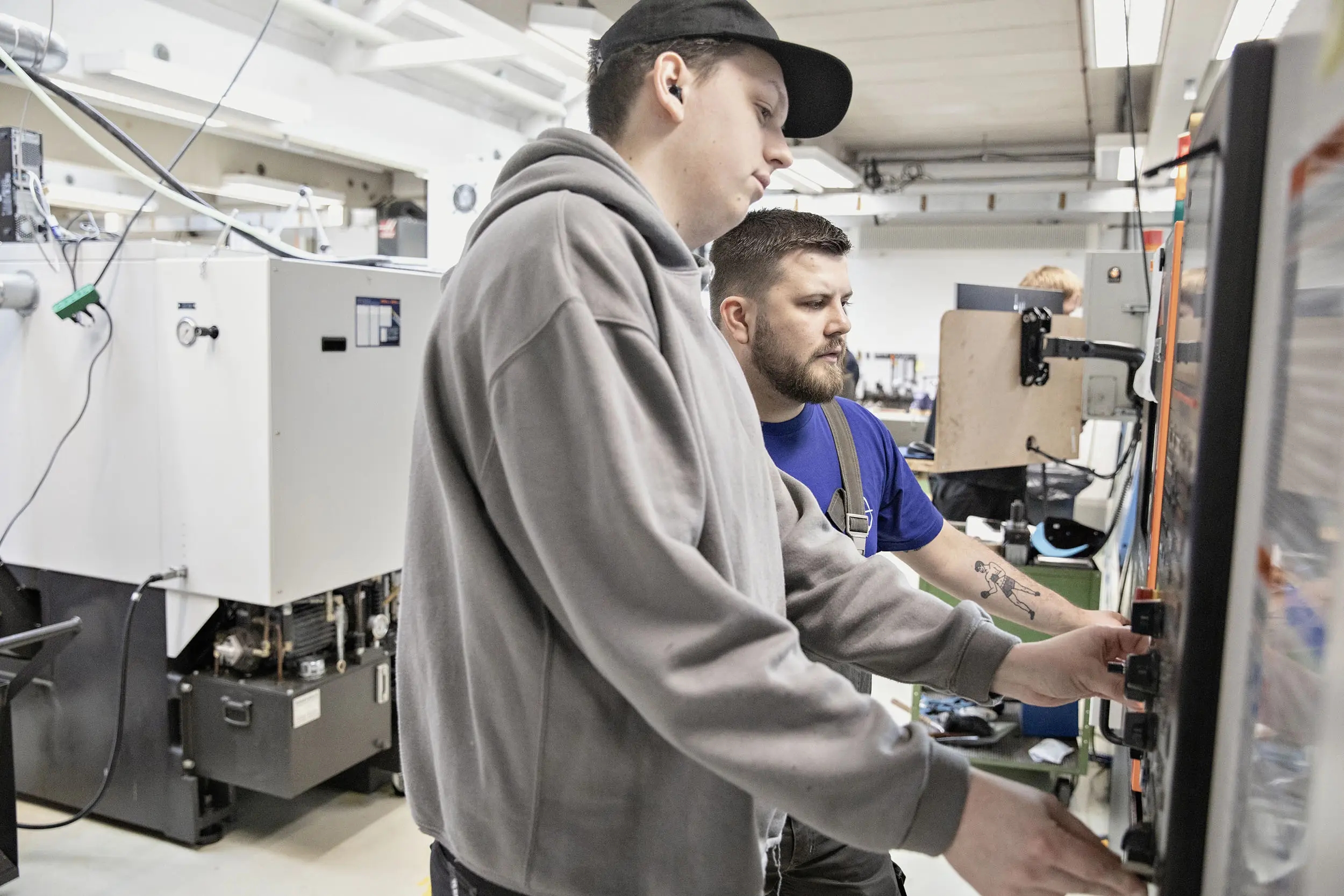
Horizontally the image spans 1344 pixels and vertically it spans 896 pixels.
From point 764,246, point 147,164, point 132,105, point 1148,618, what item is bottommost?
point 1148,618

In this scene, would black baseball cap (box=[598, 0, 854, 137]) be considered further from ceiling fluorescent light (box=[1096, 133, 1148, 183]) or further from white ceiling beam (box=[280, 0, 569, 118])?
ceiling fluorescent light (box=[1096, 133, 1148, 183])

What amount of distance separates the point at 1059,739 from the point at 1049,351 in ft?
4.25

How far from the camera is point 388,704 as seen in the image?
297cm

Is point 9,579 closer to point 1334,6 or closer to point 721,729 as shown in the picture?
point 721,729

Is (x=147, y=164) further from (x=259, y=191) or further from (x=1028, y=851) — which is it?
(x=259, y=191)

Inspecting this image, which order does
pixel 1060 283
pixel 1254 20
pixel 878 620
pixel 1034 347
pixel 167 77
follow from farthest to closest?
pixel 1060 283 < pixel 167 77 < pixel 1254 20 < pixel 1034 347 < pixel 878 620

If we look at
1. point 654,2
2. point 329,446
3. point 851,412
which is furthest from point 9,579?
point 654,2

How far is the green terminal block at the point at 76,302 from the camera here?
2652mm

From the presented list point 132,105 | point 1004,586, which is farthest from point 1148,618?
point 132,105

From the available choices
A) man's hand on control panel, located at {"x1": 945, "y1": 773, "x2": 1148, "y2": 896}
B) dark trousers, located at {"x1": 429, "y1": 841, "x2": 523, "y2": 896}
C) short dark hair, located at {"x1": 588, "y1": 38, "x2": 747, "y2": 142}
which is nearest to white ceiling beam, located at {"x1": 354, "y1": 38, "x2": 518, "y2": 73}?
short dark hair, located at {"x1": 588, "y1": 38, "x2": 747, "y2": 142}

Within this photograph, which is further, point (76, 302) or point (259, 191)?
point (259, 191)

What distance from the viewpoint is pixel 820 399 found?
1.93m

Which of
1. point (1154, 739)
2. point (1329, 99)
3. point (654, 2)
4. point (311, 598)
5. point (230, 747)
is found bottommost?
point (230, 747)

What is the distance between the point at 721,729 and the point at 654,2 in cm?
81
